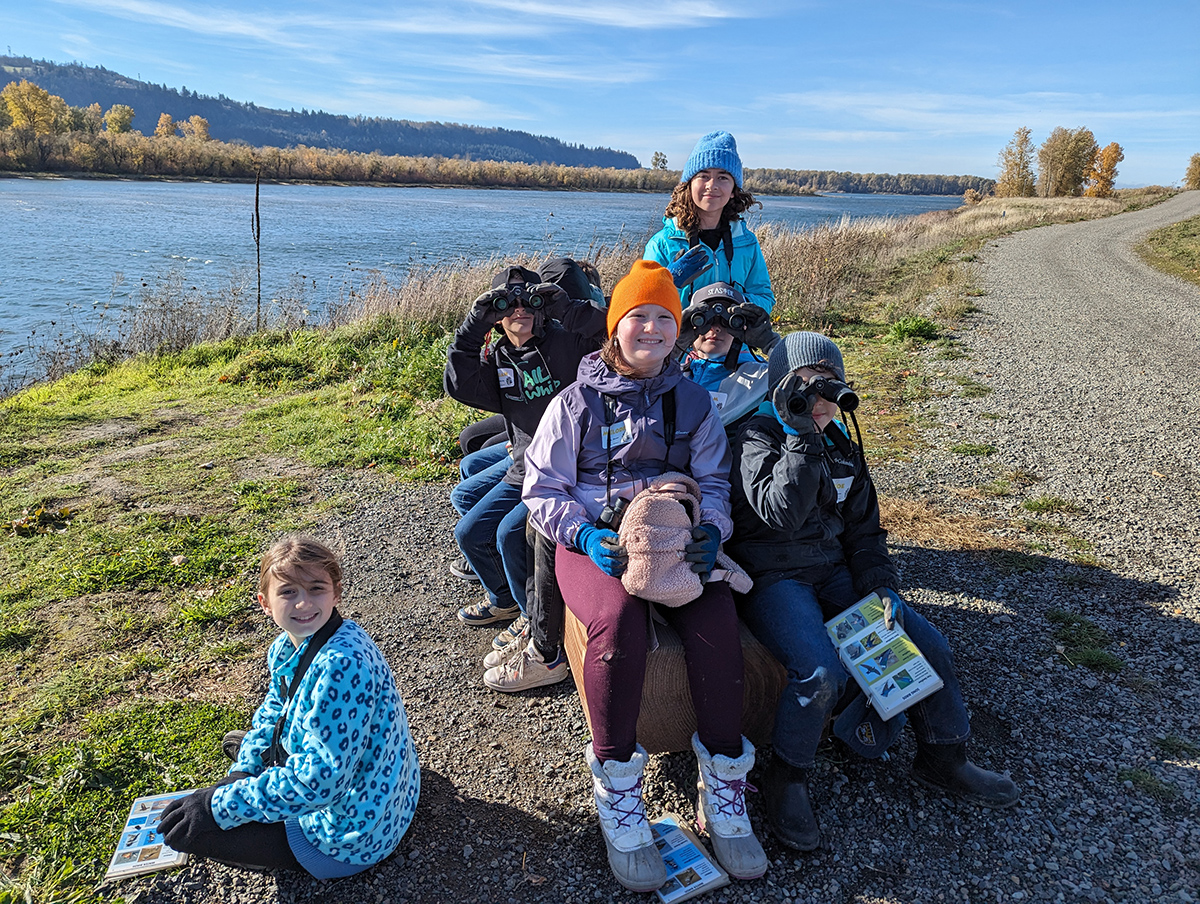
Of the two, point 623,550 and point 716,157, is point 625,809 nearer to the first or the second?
point 623,550

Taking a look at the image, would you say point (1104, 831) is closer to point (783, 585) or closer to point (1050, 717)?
point (1050, 717)

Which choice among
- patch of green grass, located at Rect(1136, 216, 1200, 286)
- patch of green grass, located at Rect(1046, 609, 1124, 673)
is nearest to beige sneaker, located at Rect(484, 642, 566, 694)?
patch of green grass, located at Rect(1046, 609, 1124, 673)

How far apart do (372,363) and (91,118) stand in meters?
66.3

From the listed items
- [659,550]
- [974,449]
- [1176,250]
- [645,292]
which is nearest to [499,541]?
[659,550]

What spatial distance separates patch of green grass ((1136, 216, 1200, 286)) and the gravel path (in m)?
Answer: 14.4

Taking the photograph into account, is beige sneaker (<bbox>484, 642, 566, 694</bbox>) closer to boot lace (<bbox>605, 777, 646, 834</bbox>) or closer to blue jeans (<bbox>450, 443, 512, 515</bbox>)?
blue jeans (<bbox>450, 443, 512, 515</bbox>)

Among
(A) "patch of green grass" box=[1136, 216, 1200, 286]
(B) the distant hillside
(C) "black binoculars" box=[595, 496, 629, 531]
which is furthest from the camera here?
(B) the distant hillside

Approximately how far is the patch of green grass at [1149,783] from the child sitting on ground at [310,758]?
250 centimetres

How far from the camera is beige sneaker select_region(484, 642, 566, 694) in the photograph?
10.5 ft

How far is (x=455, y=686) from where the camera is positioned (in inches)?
129

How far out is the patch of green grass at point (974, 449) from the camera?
5875mm

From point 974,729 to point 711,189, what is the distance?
2664 mm

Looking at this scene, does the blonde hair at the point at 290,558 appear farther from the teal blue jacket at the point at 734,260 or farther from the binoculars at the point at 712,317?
the teal blue jacket at the point at 734,260

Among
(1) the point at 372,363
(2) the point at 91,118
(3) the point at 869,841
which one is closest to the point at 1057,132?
(1) the point at 372,363
